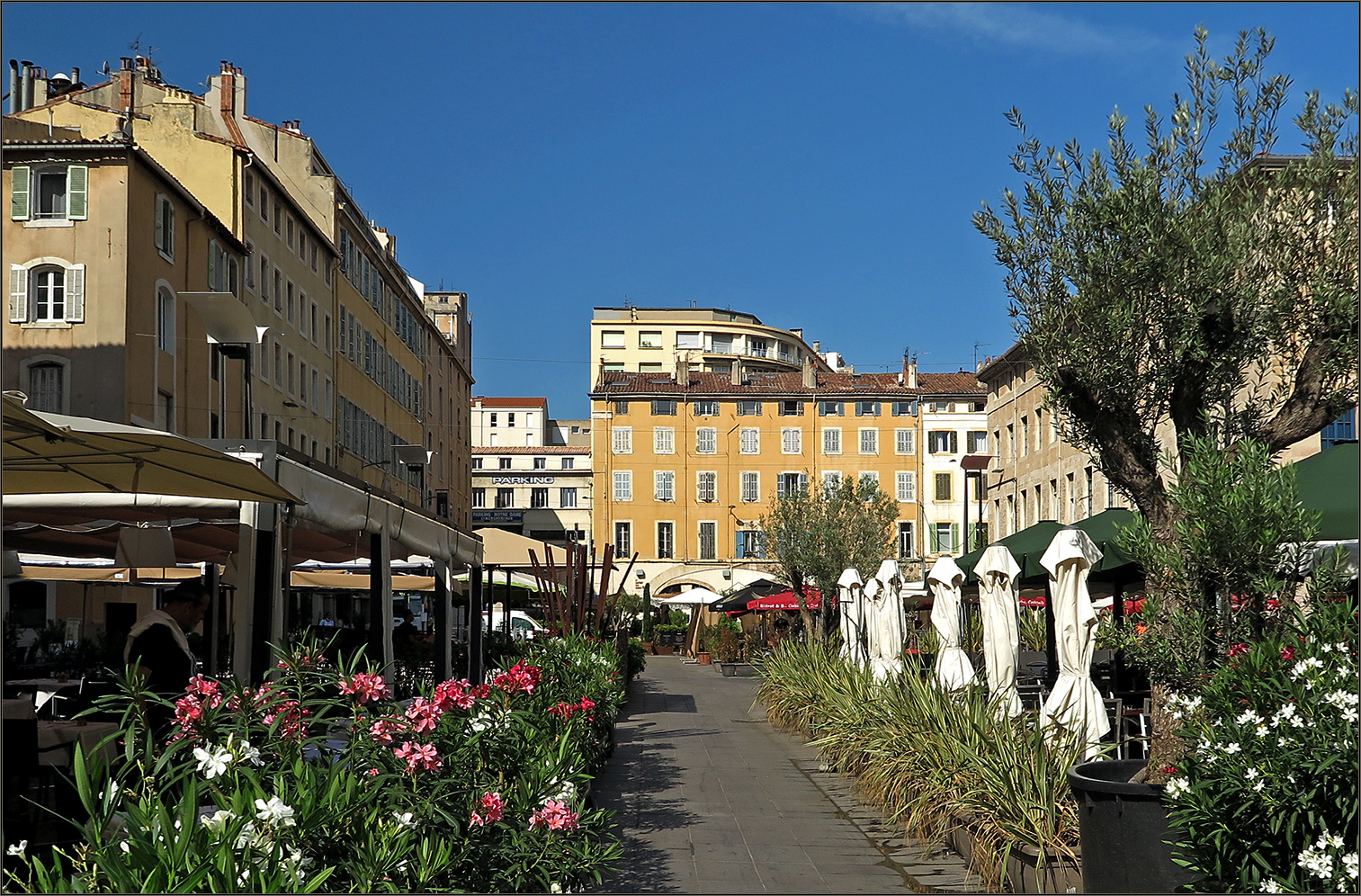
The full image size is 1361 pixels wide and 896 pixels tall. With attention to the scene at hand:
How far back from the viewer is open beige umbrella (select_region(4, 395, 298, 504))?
19.6 feet

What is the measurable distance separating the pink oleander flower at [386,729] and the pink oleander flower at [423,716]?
0.07 meters

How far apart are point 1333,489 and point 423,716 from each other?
6564 mm

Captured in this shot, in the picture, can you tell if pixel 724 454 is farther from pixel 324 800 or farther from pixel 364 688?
pixel 324 800

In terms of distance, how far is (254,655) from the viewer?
24.4ft

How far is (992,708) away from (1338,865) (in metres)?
4.26

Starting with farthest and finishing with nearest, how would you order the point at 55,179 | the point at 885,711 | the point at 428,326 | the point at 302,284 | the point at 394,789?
the point at 428,326
the point at 302,284
the point at 55,179
the point at 885,711
the point at 394,789

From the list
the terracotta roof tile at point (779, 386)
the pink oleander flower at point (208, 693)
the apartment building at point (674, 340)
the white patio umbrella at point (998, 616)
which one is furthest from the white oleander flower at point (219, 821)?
the apartment building at point (674, 340)

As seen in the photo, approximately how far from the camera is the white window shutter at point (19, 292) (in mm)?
29203

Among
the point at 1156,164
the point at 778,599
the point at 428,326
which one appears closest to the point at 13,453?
the point at 1156,164

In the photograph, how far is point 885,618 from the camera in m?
16.8

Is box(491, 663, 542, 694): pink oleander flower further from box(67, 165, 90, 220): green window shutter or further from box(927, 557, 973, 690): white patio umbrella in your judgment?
box(67, 165, 90, 220): green window shutter

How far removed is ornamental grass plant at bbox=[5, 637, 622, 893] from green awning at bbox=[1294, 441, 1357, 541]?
474 cm

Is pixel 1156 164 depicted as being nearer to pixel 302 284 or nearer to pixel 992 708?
pixel 992 708

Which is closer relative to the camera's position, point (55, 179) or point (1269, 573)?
point (1269, 573)
